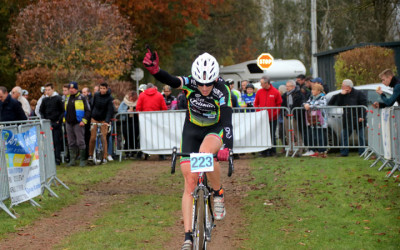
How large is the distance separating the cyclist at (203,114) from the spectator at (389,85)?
224 inches

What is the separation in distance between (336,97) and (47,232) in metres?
10.8

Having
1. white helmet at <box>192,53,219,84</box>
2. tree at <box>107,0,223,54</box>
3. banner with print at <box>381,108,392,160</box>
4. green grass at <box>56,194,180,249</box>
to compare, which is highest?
tree at <box>107,0,223,54</box>

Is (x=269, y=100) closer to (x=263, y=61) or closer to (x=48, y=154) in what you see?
(x=48, y=154)

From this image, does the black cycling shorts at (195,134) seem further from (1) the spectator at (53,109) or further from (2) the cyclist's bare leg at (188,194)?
(1) the spectator at (53,109)

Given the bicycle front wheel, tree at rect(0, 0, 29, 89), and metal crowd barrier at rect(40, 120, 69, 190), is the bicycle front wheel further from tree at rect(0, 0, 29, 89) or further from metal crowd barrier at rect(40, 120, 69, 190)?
tree at rect(0, 0, 29, 89)

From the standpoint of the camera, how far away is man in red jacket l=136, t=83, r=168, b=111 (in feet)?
63.8

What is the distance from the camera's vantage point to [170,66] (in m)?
55.1

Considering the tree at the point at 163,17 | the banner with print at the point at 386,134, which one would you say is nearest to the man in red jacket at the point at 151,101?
the banner with print at the point at 386,134

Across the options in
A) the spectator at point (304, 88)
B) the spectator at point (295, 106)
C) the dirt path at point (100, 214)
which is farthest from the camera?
the spectator at point (304, 88)

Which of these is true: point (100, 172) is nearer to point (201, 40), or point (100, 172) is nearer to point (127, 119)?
point (127, 119)

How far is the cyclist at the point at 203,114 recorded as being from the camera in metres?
7.76

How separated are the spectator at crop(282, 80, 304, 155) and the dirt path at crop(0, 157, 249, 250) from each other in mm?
2914

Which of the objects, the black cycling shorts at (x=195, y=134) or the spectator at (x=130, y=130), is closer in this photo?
the black cycling shorts at (x=195, y=134)

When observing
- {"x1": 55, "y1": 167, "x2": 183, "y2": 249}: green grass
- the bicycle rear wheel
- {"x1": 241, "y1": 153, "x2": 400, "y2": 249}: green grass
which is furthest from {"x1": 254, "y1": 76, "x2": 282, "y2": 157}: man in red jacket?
{"x1": 55, "y1": 167, "x2": 183, "y2": 249}: green grass
